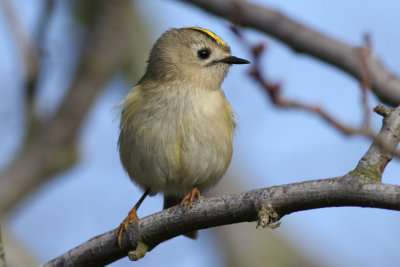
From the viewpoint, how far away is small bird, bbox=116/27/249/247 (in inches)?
172

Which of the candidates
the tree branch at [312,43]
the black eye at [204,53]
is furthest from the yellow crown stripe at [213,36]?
the tree branch at [312,43]

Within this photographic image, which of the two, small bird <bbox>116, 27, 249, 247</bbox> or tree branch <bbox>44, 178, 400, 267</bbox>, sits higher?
small bird <bbox>116, 27, 249, 247</bbox>

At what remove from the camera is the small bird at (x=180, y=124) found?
438 cm

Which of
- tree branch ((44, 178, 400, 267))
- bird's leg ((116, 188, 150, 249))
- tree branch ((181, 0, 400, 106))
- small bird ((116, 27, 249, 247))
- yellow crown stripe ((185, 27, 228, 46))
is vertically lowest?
tree branch ((44, 178, 400, 267))

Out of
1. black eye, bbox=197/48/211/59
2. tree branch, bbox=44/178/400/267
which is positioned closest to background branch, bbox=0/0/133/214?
black eye, bbox=197/48/211/59

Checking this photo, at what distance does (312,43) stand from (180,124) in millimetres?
1303

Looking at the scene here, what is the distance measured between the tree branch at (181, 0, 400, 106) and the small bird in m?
0.35

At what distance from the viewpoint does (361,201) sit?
2.60 m

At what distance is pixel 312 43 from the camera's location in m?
4.71

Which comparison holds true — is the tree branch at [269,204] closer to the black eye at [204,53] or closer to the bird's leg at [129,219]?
the bird's leg at [129,219]

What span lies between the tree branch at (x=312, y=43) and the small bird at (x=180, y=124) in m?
0.35

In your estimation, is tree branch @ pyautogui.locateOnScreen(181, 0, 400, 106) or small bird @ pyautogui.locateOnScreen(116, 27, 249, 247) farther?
tree branch @ pyautogui.locateOnScreen(181, 0, 400, 106)

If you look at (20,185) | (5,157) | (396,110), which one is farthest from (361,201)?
(5,157)

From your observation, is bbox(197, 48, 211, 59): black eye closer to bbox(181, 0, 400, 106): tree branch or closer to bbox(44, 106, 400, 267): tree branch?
bbox(181, 0, 400, 106): tree branch
